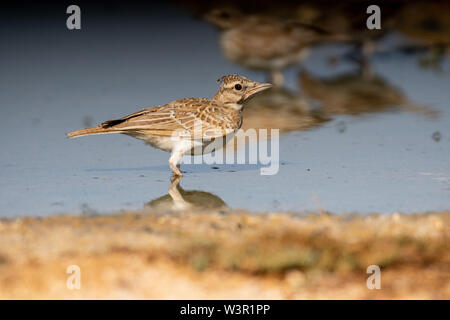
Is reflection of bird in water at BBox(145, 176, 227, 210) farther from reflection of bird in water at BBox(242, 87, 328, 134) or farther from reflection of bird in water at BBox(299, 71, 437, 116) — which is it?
reflection of bird in water at BBox(299, 71, 437, 116)

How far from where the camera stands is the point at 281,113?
13.1m

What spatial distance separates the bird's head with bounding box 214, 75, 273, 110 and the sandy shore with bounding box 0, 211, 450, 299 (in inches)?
105

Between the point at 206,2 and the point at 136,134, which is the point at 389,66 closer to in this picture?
the point at 206,2

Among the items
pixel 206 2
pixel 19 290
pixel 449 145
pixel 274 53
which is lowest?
pixel 19 290

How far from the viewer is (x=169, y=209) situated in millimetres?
8117

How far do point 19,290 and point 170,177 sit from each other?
381cm

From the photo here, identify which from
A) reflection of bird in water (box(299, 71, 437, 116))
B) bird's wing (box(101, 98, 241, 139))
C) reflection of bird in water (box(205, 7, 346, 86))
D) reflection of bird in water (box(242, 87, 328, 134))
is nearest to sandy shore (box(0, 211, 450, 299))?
bird's wing (box(101, 98, 241, 139))

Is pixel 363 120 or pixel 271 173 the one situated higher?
pixel 363 120

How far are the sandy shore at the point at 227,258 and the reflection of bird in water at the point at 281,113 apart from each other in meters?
4.92

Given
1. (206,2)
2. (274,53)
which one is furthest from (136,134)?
(206,2)

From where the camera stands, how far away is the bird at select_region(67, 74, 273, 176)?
9.18 metres

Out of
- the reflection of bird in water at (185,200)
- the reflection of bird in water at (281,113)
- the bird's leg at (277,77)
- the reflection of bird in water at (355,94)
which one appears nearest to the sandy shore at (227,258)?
the reflection of bird in water at (185,200)

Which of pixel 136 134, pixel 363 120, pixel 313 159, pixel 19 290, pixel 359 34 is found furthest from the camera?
pixel 359 34

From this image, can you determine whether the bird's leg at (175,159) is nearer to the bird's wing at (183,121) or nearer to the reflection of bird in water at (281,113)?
the bird's wing at (183,121)
